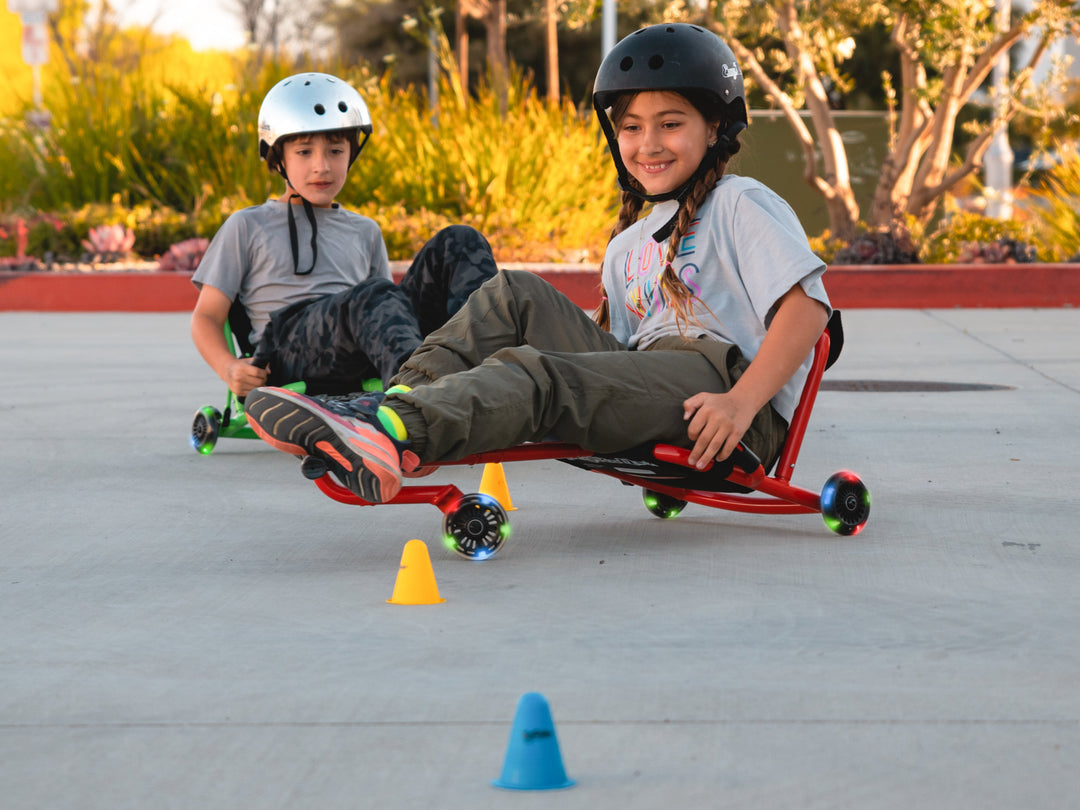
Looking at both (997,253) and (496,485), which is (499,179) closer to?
(997,253)

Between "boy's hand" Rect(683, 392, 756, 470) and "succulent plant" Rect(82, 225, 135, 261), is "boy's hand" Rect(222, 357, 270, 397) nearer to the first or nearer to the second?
"boy's hand" Rect(683, 392, 756, 470)

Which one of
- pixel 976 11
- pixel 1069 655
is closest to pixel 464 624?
pixel 1069 655

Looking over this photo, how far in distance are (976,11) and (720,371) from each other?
11609 millimetres

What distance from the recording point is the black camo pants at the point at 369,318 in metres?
4.97

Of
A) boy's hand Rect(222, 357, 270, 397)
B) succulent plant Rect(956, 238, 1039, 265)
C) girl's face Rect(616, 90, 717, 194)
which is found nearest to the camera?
girl's face Rect(616, 90, 717, 194)

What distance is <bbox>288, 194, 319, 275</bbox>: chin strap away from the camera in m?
5.61

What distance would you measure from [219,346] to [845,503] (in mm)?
2389

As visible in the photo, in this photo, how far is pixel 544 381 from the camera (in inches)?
143

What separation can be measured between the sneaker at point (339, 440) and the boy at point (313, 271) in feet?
4.77

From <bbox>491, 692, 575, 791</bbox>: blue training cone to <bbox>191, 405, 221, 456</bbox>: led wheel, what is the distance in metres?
3.66

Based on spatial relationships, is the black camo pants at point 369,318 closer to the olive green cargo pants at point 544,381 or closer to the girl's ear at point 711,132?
the olive green cargo pants at point 544,381

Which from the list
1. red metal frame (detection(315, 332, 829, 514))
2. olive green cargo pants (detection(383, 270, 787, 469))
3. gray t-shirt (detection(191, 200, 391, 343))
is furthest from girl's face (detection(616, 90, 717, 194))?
gray t-shirt (detection(191, 200, 391, 343))

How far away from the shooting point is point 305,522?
14.3ft

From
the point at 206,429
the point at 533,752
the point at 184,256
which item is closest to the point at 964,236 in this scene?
the point at 184,256
